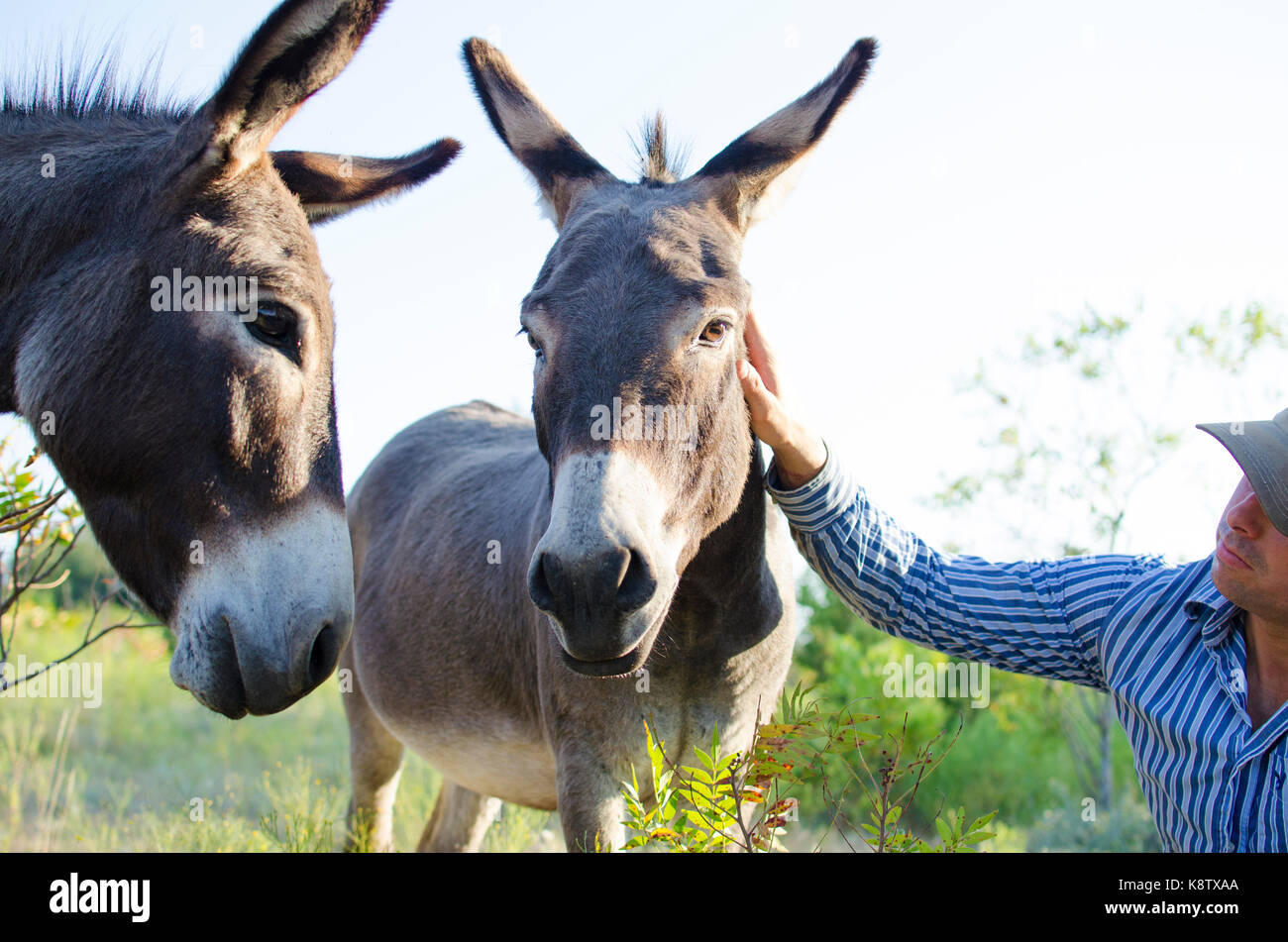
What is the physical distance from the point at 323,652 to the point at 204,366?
828 mm

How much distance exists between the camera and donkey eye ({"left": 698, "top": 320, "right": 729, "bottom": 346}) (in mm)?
2752

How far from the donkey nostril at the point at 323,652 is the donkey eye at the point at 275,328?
81cm

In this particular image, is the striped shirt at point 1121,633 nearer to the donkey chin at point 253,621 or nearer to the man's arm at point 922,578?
the man's arm at point 922,578

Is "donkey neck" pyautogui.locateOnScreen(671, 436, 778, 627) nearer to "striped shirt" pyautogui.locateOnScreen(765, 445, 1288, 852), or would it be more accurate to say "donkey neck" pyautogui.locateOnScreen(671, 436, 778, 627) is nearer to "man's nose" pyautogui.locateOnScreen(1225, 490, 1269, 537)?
"striped shirt" pyautogui.locateOnScreen(765, 445, 1288, 852)

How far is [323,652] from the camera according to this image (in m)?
2.46

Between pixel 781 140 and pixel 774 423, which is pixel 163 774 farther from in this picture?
pixel 781 140

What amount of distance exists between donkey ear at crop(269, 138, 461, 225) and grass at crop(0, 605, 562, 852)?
3.06m

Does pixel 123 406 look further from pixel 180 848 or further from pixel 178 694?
pixel 178 694

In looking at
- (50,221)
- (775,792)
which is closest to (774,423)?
(775,792)

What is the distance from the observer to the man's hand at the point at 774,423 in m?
2.92

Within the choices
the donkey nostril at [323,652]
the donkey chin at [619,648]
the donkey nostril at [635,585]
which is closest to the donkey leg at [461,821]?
the donkey nostril at [323,652]
